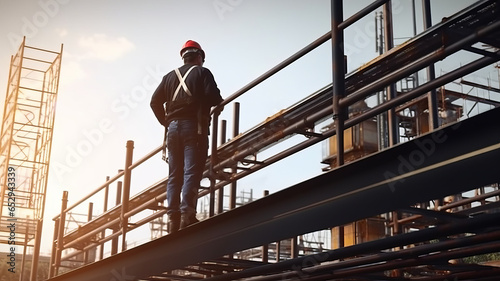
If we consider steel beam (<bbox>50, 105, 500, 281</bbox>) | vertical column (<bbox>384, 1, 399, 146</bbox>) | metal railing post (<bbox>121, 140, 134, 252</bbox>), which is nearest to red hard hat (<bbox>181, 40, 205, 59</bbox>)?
steel beam (<bbox>50, 105, 500, 281</bbox>)

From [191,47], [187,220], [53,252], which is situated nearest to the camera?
[187,220]

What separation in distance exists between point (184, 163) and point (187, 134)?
1.01ft

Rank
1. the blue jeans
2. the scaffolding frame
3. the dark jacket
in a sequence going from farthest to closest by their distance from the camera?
the dark jacket, the blue jeans, the scaffolding frame

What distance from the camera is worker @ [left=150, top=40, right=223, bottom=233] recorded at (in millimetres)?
6270

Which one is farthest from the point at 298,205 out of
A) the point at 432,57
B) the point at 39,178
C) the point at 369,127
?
the point at 39,178

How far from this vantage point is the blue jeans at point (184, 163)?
20.5 ft

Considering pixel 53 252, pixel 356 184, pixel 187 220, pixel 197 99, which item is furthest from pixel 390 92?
pixel 53 252

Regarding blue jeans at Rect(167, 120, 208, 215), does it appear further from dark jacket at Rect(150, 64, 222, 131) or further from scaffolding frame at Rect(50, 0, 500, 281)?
scaffolding frame at Rect(50, 0, 500, 281)

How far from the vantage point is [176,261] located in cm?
590

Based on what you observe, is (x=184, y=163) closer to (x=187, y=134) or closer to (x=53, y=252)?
(x=187, y=134)

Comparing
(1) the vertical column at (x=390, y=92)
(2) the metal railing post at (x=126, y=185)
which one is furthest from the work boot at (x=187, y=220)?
(1) the vertical column at (x=390, y=92)

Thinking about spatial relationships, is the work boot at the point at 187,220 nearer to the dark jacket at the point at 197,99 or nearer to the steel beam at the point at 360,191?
the steel beam at the point at 360,191

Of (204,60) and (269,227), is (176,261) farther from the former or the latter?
(204,60)

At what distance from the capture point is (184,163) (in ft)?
21.1
